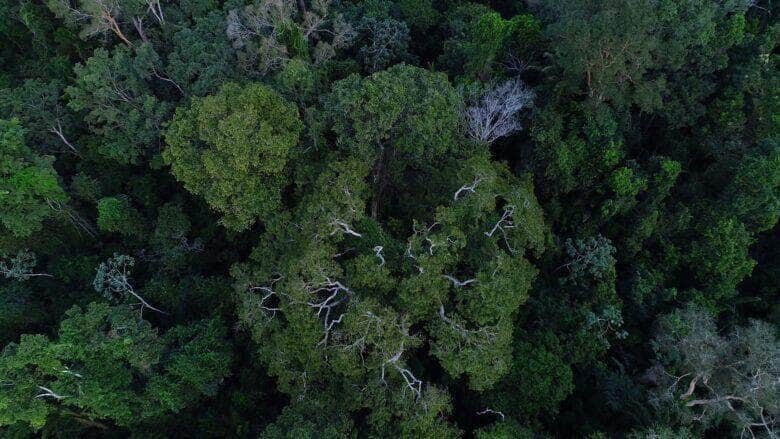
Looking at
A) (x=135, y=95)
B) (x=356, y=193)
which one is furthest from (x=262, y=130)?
(x=135, y=95)

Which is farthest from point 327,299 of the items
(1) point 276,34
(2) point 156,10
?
(2) point 156,10

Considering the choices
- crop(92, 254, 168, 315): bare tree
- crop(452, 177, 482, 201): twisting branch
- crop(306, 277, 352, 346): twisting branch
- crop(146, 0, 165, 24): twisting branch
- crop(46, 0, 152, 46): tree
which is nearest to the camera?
crop(306, 277, 352, 346): twisting branch

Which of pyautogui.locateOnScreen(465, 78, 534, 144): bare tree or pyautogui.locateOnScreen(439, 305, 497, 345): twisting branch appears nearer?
pyautogui.locateOnScreen(439, 305, 497, 345): twisting branch

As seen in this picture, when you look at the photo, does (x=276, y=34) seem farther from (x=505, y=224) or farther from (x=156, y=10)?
(x=505, y=224)

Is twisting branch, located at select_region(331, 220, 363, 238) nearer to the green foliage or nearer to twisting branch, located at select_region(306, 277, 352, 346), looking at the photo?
twisting branch, located at select_region(306, 277, 352, 346)

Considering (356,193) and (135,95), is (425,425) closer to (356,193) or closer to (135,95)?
(356,193)

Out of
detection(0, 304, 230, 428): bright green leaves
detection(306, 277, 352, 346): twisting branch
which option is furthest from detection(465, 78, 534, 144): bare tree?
detection(0, 304, 230, 428): bright green leaves
